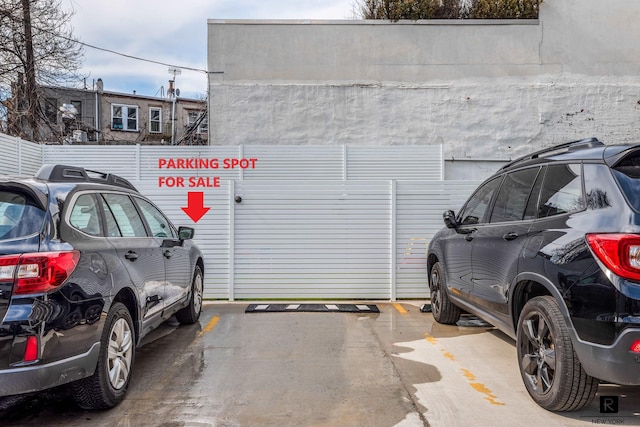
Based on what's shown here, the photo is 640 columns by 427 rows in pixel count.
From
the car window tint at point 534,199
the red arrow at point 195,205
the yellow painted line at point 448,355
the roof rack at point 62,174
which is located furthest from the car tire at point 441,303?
the roof rack at point 62,174

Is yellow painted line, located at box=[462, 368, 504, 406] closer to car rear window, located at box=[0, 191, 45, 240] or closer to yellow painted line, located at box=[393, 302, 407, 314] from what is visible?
yellow painted line, located at box=[393, 302, 407, 314]

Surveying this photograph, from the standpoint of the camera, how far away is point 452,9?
48.1 ft

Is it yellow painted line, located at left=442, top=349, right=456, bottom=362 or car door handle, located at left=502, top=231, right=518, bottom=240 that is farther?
yellow painted line, located at left=442, top=349, right=456, bottom=362

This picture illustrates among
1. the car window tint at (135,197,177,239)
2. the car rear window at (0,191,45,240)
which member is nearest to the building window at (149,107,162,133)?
the car window tint at (135,197,177,239)

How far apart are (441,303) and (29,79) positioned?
15.1 m

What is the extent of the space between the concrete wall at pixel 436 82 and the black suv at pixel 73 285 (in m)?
9.15

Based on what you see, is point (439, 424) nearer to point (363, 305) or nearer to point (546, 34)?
point (363, 305)

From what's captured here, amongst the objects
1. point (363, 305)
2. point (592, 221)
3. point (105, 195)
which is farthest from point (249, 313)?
point (592, 221)

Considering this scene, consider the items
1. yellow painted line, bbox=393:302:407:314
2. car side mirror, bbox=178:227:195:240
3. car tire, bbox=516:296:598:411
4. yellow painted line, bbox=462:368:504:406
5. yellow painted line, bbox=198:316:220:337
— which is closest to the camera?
car tire, bbox=516:296:598:411

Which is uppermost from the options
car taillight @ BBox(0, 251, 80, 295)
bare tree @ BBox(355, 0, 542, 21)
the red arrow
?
bare tree @ BBox(355, 0, 542, 21)

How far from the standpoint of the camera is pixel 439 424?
3.45 metres

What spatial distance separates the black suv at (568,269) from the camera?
2.93 meters

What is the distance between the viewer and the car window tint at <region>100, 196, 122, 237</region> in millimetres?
4030

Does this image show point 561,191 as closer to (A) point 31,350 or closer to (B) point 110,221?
(B) point 110,221
